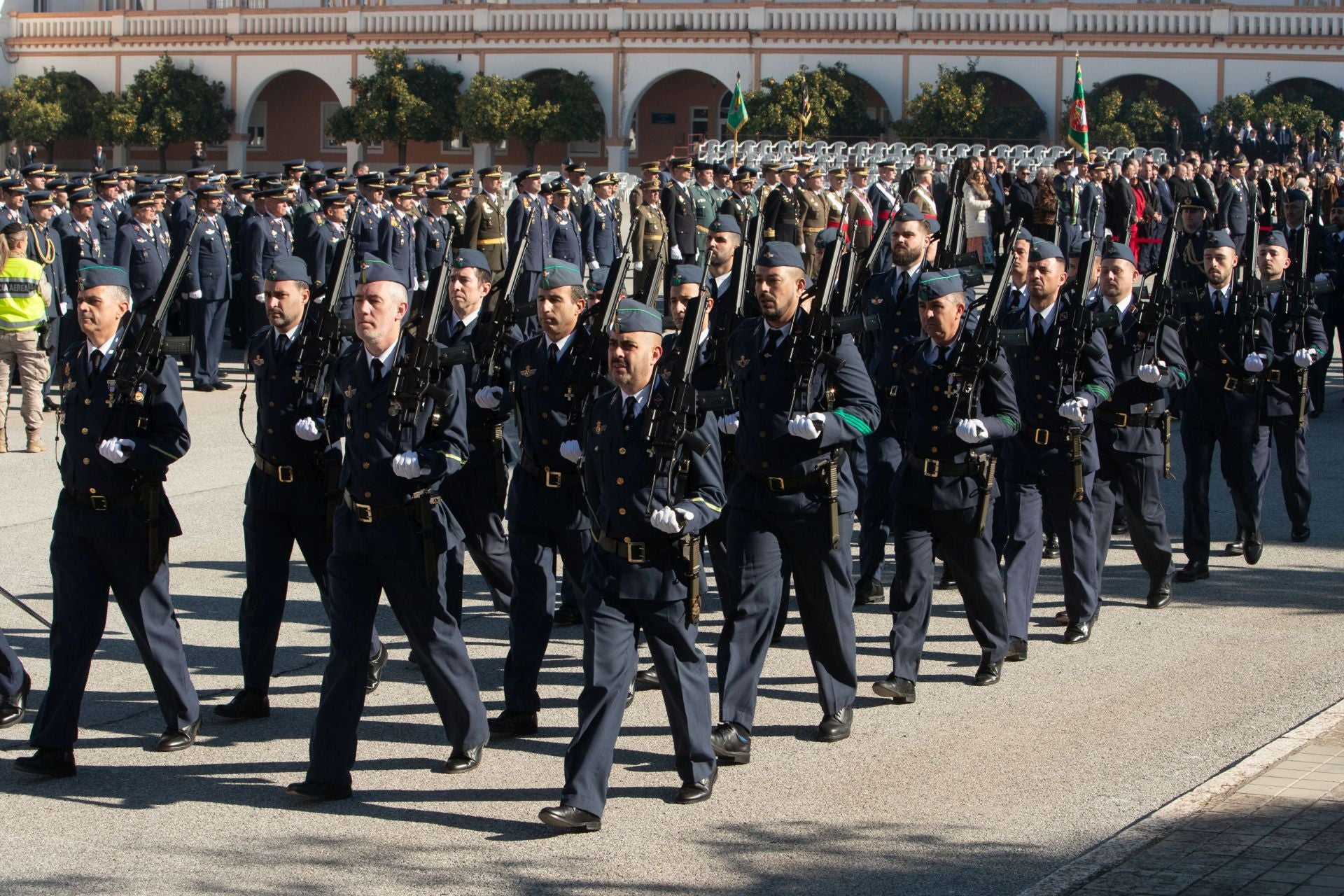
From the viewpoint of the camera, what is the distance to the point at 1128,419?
9.41 m

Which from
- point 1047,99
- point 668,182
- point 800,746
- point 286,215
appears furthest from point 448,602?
point 1047,99

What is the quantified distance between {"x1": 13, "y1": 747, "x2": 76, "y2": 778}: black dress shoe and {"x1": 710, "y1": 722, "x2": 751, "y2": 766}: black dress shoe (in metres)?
2.37

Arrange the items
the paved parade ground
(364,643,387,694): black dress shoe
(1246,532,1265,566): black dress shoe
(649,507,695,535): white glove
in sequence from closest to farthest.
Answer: the paved parade ground
(649,507,695,535): white glove
(364,643,387,694): black dress shoe
(1246,532,1265,566): black dress shoe

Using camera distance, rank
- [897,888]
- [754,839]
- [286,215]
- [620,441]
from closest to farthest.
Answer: [897,888] < [754,839] < [620,441] < [286,215]

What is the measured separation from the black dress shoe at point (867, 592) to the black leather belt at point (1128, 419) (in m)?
1.47

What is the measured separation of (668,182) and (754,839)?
766 inches

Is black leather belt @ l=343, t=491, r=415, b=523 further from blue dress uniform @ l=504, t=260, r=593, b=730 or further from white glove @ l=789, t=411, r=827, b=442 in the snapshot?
white glove @ l=789, t=411, r=827, b=442

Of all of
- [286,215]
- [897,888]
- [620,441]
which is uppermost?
[286,215]

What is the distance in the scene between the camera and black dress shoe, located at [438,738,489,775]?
6.81m

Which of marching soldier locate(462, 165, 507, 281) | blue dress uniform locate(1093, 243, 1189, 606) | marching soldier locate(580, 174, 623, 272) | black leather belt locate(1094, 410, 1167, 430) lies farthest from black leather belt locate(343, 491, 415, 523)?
marching soldier locate(580, 174, 623, 272)

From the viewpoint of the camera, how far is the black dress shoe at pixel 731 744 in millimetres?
6895

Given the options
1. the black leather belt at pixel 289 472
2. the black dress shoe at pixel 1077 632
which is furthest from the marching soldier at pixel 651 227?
the black leather belt at pixel 289 472

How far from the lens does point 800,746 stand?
23.7 ft

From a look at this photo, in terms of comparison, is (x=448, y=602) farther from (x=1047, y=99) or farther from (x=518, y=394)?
(x=1047, y=99)
